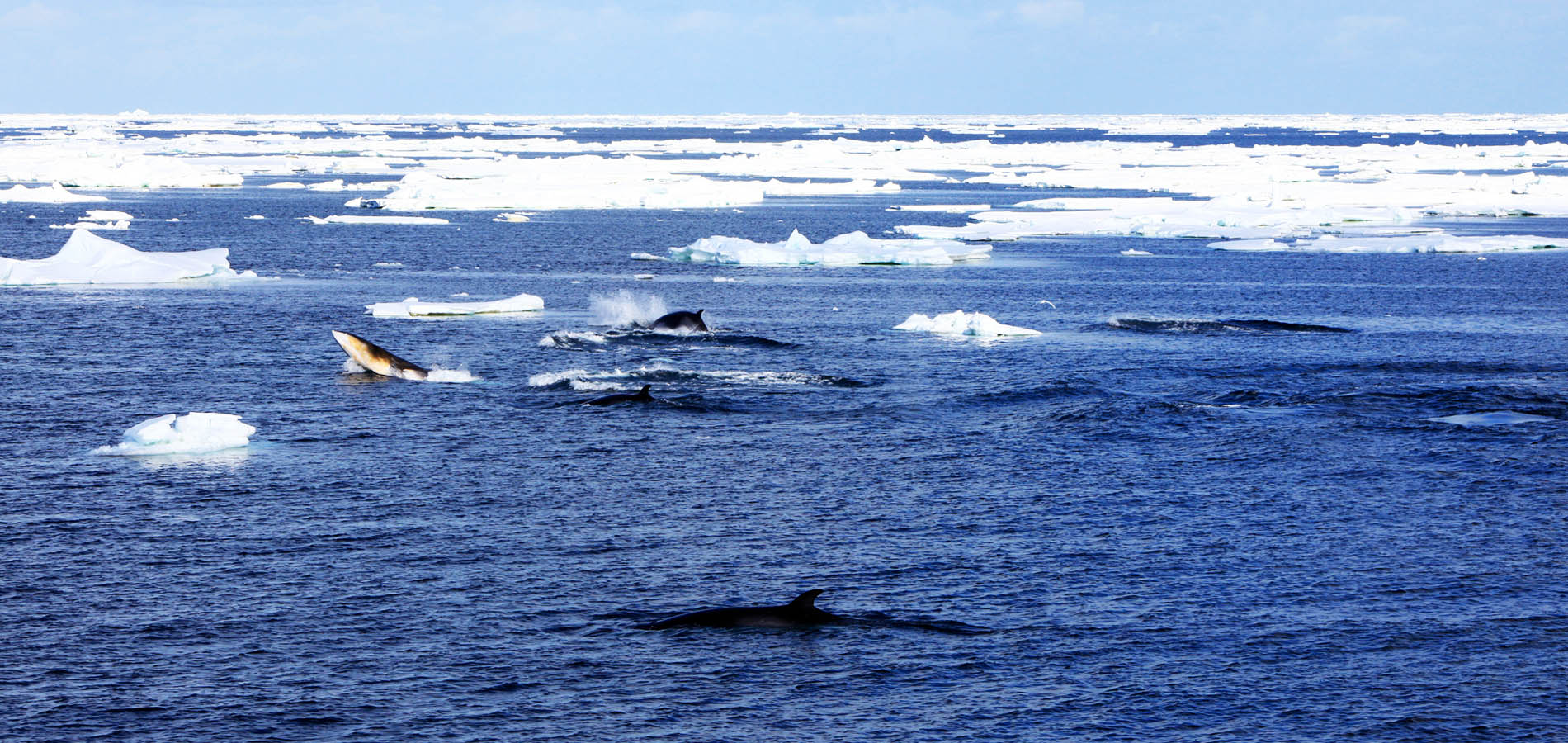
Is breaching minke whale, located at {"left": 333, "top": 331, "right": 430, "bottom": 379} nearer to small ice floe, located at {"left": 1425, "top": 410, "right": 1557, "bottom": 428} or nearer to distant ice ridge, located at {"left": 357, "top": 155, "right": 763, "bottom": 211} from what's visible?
small ice floe, located at {"left": 1425, "top": 410, "right": 1557, "bottom": 428}

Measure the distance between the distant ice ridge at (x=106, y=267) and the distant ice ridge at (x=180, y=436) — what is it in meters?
23.7

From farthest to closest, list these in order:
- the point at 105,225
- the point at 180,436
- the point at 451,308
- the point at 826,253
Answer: the point at 105,225
the point at 826,253
the point at 451,308
the point at 180,436

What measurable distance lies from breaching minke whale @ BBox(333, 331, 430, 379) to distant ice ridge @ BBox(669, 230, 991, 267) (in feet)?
75.7

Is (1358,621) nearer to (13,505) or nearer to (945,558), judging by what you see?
(945,558)

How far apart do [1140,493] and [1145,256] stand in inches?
1460

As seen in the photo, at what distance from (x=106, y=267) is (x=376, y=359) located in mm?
18627

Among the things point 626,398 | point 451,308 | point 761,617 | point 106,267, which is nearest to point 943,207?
point 106,267

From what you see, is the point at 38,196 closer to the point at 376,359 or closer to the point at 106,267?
the point at 106,267

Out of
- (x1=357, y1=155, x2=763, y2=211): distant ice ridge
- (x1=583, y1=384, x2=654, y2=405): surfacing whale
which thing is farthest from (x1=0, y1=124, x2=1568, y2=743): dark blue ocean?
(x1=357, y1=155, x2=763, y2=211): distant ice ridge

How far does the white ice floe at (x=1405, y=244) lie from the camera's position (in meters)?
57.3

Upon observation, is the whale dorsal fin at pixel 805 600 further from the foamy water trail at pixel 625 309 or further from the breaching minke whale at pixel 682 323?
the foamy water trail at pixel 625 309

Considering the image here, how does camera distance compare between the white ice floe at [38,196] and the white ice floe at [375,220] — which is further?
the white ice floe at [38,196]

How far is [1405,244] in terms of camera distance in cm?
5891

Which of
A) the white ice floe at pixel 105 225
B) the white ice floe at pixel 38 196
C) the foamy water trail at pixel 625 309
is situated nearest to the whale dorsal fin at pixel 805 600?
the foamy water trail at pixel 625 309
